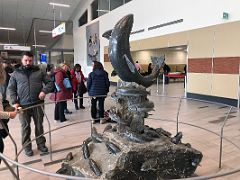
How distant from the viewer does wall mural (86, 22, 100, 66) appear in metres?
15.1

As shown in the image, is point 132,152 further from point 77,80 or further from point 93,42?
point 93,42

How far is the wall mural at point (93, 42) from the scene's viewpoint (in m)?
15.1

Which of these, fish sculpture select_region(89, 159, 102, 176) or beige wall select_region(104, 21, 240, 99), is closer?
fish sculpture select_region(89, 159, 102, 176)

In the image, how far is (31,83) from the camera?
10.8 ft

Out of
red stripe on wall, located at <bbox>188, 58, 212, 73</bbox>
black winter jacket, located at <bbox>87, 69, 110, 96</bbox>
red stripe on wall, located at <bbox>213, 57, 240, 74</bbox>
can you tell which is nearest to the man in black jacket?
black winter jacket, located at <bbox>87, 69, 110, 96</bbox>

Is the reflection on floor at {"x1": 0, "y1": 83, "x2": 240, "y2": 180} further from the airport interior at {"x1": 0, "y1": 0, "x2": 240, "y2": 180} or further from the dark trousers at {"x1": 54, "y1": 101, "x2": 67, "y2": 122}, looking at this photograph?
the dark trousers at {"x1": 54, "y1": 101, "x2": 67, "y2": 122}

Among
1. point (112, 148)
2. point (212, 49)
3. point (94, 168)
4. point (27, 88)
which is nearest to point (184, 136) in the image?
point (112, 148)

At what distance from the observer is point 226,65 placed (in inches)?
279

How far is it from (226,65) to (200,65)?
1051mm

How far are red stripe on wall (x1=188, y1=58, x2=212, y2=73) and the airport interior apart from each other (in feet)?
0.11

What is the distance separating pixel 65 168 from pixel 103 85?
2.67m

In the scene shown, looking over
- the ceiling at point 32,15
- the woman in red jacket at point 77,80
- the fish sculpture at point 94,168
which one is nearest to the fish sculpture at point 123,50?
the fish sculpture at point 94,168

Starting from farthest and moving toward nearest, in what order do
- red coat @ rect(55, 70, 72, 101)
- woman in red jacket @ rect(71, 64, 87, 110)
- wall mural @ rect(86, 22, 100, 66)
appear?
wall mural @ rect(86, 22, 100, 66) < woman in red jacket @ rect(71, 64, 87, 110) < red coat @ rect(55, 70, 72, 101)

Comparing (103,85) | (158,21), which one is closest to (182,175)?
(103,85)
